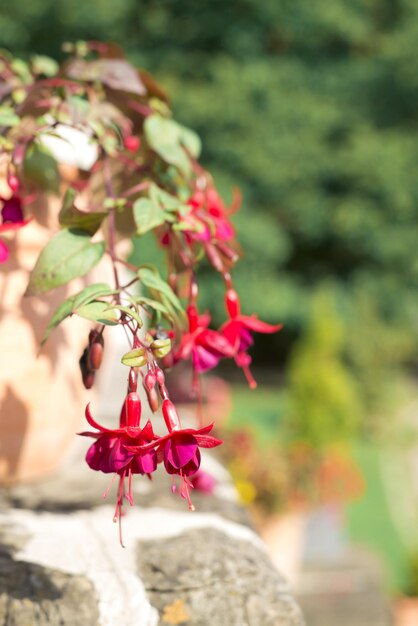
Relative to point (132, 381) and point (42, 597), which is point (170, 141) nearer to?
point (132, 381)


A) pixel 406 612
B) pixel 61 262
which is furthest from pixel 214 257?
pixel 406 612

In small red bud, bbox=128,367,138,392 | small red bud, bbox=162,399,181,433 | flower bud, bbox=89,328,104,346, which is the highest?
flower bud, bbox=89,328,104,346

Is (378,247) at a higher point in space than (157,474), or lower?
higher

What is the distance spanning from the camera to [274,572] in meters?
0.77

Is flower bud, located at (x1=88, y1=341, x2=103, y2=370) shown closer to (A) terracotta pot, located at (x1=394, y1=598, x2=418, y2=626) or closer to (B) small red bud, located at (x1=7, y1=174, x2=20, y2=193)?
(B) small red bud, located at (x1=7, y1=174, x2=20, y2=193)

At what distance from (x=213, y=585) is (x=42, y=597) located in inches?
5.8

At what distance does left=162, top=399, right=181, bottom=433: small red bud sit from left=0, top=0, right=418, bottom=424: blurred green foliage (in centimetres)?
738

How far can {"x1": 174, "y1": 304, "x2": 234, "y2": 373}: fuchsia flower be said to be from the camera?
71cm

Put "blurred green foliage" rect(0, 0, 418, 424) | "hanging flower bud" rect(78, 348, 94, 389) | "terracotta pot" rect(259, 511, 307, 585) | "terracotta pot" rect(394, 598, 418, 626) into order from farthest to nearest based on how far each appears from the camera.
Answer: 1. "blurred green foliage" rect(0, 0, 418, 424)
2. "terracotta pot" rect(394, 598, 418, 626)
3. "terracotta pot" rect(259, 511, 307, 585)
4. "hanging flower bud" rect(78, 348, 94, 389)

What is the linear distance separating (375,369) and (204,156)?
297cm

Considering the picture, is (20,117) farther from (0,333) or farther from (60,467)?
(60,467)

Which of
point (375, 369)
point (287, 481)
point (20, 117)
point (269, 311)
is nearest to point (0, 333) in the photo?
point (20, 117)

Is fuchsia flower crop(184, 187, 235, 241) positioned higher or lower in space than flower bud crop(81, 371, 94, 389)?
higher

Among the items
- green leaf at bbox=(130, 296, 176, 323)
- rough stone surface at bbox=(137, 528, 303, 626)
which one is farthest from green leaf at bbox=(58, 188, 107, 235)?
rough stone surface at bbox=(137, 528, 303, 626)
